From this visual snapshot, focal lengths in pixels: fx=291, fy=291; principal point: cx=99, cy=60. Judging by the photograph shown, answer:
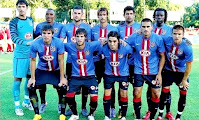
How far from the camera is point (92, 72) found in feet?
17.2

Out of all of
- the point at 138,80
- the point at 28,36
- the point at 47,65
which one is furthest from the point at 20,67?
the point at 138,80

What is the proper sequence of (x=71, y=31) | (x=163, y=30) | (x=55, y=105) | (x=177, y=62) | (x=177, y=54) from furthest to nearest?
(x=55, y=105) → (x=71, y=31) → (x=163, y=30) → (x=177, y=62) → (x=177, y=54)

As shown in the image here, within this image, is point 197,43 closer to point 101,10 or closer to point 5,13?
point 5,13

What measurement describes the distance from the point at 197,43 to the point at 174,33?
2386 centimetres

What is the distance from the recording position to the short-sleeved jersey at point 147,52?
490 centimetres

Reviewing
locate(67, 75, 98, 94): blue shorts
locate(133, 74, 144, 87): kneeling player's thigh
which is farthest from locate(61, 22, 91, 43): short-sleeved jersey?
locate(133, 74, 144, 87): kneeling player's thigh

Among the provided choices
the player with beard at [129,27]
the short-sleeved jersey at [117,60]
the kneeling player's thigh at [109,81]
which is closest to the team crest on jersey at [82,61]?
the short-sleeved jersey at [117,60]

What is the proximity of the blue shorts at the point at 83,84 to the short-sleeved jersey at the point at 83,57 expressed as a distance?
80 mm

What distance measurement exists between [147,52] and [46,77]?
72.9 inches

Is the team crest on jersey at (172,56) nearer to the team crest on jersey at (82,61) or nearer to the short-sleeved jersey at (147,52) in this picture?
the short-sleeved jersey at (147,52)

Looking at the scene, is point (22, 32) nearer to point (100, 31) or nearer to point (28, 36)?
point (28, 36)

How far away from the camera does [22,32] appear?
18.6ft

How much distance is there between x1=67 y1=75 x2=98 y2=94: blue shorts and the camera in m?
5.14

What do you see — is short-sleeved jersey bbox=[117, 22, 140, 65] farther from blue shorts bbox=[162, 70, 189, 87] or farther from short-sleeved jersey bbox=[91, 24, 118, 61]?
blue shorts bbox=[162, 70, 189, 87]
